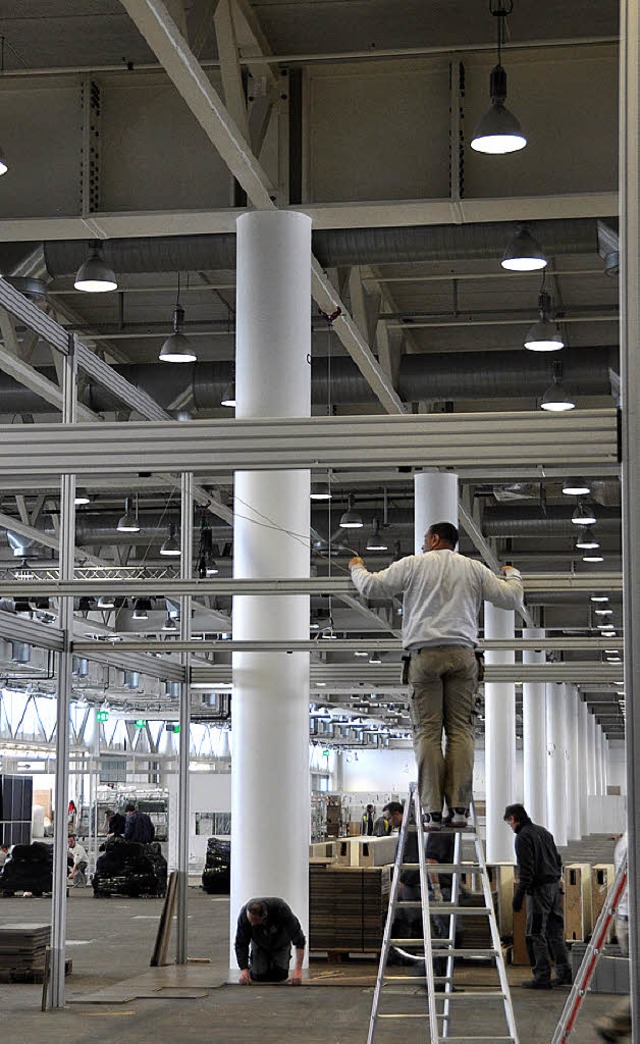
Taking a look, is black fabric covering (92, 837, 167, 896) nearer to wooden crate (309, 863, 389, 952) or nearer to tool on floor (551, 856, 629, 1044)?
Answer: wooden crate (309, 863, 389, 952)

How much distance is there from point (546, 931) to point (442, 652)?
267 inches

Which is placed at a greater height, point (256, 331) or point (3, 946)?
point (256, 331)

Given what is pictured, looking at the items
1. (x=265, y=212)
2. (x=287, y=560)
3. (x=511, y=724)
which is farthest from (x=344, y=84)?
(x=511, y=724)

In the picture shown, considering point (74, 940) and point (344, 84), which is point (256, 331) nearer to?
point (344, 84)

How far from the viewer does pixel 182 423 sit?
7594 millimetres

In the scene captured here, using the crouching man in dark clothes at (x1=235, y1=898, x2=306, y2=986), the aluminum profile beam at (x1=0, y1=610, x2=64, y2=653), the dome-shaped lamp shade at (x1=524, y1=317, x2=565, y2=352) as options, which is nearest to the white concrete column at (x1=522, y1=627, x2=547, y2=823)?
the dome-shaped lamp shade at (x1=524, y1=317, x2=565, y2=352)

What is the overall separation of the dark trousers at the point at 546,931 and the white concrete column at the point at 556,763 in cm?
3038

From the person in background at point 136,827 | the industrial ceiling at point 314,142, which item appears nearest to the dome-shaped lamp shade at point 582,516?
the industrial ceiling at point 314,142

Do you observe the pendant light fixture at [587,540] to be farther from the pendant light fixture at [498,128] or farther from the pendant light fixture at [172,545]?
the pendant light fixture at [498,128]

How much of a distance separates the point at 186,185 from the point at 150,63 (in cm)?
104

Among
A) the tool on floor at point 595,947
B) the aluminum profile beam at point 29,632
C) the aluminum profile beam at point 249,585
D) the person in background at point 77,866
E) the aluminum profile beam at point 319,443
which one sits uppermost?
the aluminum profile beam at point 319,443

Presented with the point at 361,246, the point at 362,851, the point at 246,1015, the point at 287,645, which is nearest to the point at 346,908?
the point at 362,851

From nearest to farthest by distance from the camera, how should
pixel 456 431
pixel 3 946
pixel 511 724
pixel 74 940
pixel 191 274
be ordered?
1. pixel 456 431
2. pixel 3 946
3. pixel 191 274
4. pixel 74 940
5. pixel 511 724

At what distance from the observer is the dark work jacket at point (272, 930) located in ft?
40.2
